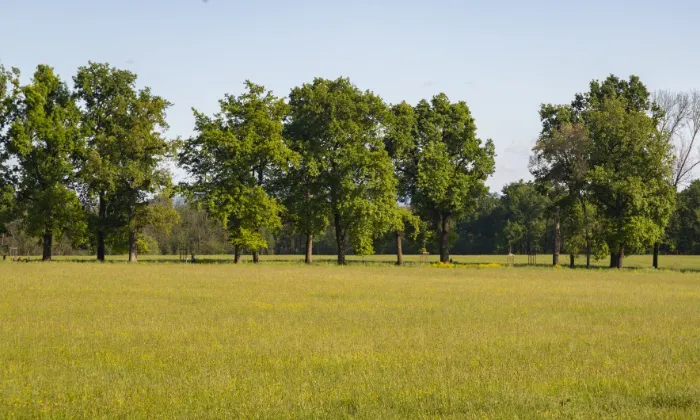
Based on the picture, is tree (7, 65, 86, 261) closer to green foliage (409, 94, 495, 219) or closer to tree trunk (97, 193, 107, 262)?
tree trunk (97, 193, 107, 262)

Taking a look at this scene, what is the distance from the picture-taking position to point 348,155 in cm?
6291

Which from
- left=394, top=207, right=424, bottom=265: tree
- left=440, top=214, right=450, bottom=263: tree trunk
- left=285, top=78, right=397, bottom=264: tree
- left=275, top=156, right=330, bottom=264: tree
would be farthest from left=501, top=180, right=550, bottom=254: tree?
left=275, top=156, right=330, bottom=264: tree

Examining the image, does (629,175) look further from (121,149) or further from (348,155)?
(121,149)

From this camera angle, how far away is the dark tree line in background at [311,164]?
60375mm

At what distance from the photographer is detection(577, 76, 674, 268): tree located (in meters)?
57.7

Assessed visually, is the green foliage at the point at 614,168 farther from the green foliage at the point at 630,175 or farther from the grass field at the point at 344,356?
the grass field at the point at 344,356

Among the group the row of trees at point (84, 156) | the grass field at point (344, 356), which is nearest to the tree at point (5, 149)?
the row of trees at point (84, 156)

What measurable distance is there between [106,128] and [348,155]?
24.1 meters

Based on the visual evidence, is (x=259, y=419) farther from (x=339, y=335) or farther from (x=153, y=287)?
(x=153, y=287)

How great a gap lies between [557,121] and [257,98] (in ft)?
97.5

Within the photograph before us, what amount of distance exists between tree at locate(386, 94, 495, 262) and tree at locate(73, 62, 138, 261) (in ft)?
85.3

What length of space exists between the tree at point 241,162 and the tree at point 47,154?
10536 millimetres

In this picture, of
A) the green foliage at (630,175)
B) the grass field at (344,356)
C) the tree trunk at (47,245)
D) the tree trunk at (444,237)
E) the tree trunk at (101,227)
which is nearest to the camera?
the grass field at (344,356)

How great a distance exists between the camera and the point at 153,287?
33594mm
